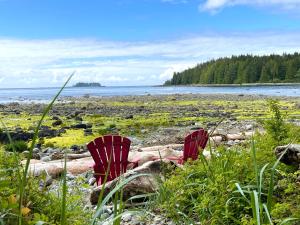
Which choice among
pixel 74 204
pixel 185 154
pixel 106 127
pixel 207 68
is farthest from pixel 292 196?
pixel 207 68

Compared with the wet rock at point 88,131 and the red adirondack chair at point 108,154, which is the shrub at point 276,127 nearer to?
the red adirondack chair at point 108,154

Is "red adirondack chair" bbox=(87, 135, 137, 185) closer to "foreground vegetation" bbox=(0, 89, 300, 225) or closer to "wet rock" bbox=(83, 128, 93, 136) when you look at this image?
"foreground vegetation" bbox=(0, 89, 300, 225)

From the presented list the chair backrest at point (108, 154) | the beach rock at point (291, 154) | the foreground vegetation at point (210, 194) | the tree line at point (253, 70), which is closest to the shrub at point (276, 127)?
the foreground vegetation at point (210, 194)

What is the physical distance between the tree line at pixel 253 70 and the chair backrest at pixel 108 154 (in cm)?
13090

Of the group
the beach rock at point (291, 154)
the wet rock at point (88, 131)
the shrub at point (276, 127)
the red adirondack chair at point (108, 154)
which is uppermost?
the shrub at point (276, 127)

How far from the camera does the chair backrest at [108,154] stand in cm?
891

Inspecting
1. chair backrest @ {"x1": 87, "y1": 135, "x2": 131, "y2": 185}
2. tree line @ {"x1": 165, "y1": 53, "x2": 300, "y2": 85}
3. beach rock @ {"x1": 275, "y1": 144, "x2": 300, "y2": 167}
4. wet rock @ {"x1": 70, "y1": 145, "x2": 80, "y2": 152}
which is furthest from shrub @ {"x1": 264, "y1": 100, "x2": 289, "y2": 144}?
tree line @ {"x1": 165, "y1": 53, "x2": 300, "y2": 85}

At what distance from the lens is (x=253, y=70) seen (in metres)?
150

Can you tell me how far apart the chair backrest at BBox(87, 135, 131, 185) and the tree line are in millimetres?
130897

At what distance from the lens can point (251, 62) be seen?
15162 cm

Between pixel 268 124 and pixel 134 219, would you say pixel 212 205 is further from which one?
pixel 268 124

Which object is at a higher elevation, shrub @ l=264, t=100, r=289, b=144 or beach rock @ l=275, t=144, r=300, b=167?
shrub @ l=264, t=100, r=289, b=144

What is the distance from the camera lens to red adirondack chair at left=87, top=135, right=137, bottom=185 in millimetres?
8914

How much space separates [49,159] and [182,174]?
7457mm
